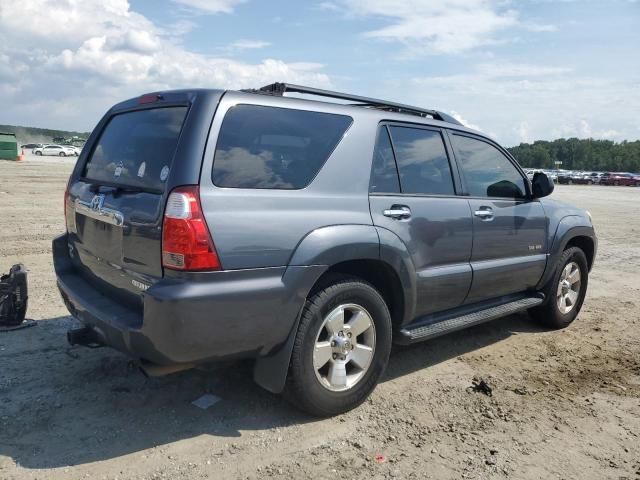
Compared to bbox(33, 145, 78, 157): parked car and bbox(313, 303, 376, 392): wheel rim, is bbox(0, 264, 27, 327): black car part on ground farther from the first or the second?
bbox(33, 145, 78, 157): parked car

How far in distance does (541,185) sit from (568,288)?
123 cm

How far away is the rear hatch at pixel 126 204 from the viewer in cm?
287

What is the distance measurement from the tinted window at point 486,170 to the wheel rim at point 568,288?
110 cm

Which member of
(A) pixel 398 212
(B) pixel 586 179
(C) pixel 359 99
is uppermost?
(C) pixel 359 99

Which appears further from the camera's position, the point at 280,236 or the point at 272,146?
the point at 272,146

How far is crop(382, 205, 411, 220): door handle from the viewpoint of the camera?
11.7 feet

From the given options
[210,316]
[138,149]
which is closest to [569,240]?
[210,316]

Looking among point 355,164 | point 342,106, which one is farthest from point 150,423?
point 342,106

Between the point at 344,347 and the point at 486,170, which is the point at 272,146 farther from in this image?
the point at 486,170

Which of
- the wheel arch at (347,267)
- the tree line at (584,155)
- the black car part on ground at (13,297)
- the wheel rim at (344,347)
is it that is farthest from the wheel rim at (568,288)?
the tree line at (584,155)

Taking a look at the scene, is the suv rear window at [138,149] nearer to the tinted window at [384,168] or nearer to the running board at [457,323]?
the tinted window at [384,168]

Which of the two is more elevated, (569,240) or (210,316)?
(569,240)

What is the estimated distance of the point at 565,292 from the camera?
546 cm

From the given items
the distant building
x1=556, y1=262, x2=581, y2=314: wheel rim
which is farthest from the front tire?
the distant building
